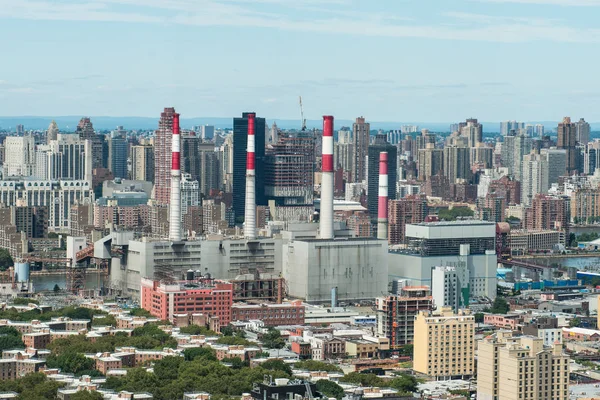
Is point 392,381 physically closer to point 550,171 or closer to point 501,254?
point 501,254

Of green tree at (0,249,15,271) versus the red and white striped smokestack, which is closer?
the red and white striped smokestack

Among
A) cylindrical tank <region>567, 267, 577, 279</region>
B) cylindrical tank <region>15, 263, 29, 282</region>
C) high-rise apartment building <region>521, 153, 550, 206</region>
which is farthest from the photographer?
high-rise apartment building <region>521, 153, 550, 206</region>

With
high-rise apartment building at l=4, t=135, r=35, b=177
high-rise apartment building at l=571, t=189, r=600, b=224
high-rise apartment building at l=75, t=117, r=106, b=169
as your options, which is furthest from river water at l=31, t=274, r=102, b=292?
high-rise apartment building at l=75, t=117, r=106, b=169

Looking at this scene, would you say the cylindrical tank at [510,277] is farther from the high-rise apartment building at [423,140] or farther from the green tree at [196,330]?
the high-rise apartment building at [423,140]

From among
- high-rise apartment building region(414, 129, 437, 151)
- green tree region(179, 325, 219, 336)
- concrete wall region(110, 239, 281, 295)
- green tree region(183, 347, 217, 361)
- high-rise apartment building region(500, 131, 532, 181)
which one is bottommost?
green tree region(183, 347, 217, 361)

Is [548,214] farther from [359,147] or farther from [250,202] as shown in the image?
[359,147]

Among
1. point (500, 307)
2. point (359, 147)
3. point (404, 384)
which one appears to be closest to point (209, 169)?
point (359, 147)

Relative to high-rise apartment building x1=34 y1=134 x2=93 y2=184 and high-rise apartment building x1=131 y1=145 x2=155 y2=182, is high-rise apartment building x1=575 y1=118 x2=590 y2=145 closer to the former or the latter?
high-rise apartment building x1=131 y1=145 x2=155 y2=182

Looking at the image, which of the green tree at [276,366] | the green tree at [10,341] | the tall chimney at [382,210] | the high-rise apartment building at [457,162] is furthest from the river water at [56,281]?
the high-rise apartment building at [457,162]
